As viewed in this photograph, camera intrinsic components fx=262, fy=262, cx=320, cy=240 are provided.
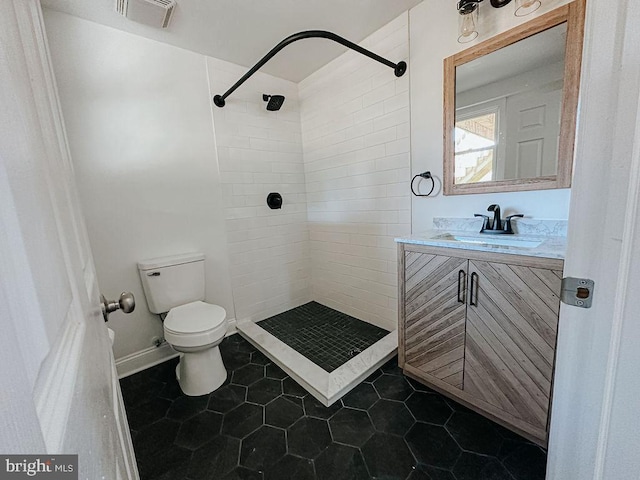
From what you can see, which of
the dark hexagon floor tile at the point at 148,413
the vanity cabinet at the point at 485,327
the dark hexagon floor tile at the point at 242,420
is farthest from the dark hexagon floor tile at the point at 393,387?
the dark hexagon floor tile at the point at 148,413

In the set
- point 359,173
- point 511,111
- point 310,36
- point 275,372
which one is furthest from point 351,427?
point 310,36

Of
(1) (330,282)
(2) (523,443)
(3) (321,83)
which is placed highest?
(3) (321,83)

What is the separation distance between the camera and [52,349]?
292mm

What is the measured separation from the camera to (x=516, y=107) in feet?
4.87

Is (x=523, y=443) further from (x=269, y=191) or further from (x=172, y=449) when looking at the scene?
(x=269, y=191)

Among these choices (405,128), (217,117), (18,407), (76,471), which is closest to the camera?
(18,407)

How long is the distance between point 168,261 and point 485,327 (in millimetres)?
2088

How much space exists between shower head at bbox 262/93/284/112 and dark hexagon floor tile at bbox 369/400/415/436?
8.03 ft

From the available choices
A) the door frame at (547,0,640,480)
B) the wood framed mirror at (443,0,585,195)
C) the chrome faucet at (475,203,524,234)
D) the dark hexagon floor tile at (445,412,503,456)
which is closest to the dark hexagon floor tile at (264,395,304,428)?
the dark hexagon floor tile at (445,412,503,456)

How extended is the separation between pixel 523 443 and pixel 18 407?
1857 mm

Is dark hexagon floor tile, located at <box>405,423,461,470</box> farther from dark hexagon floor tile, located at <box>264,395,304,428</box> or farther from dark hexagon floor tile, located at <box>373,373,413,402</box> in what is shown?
dark hexagon floor tile, located at <box>264,395,304,428</box>

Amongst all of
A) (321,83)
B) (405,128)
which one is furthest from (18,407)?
(321,83)

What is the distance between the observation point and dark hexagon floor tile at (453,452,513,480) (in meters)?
1.15

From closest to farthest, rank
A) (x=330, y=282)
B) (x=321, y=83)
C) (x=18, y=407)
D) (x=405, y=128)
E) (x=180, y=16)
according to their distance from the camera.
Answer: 1. (x=18, y=407)
2. (x=180, y=16)
3. (x=405, y=128)
4. (x=321, y=83)
5. (x=330, y=282)
